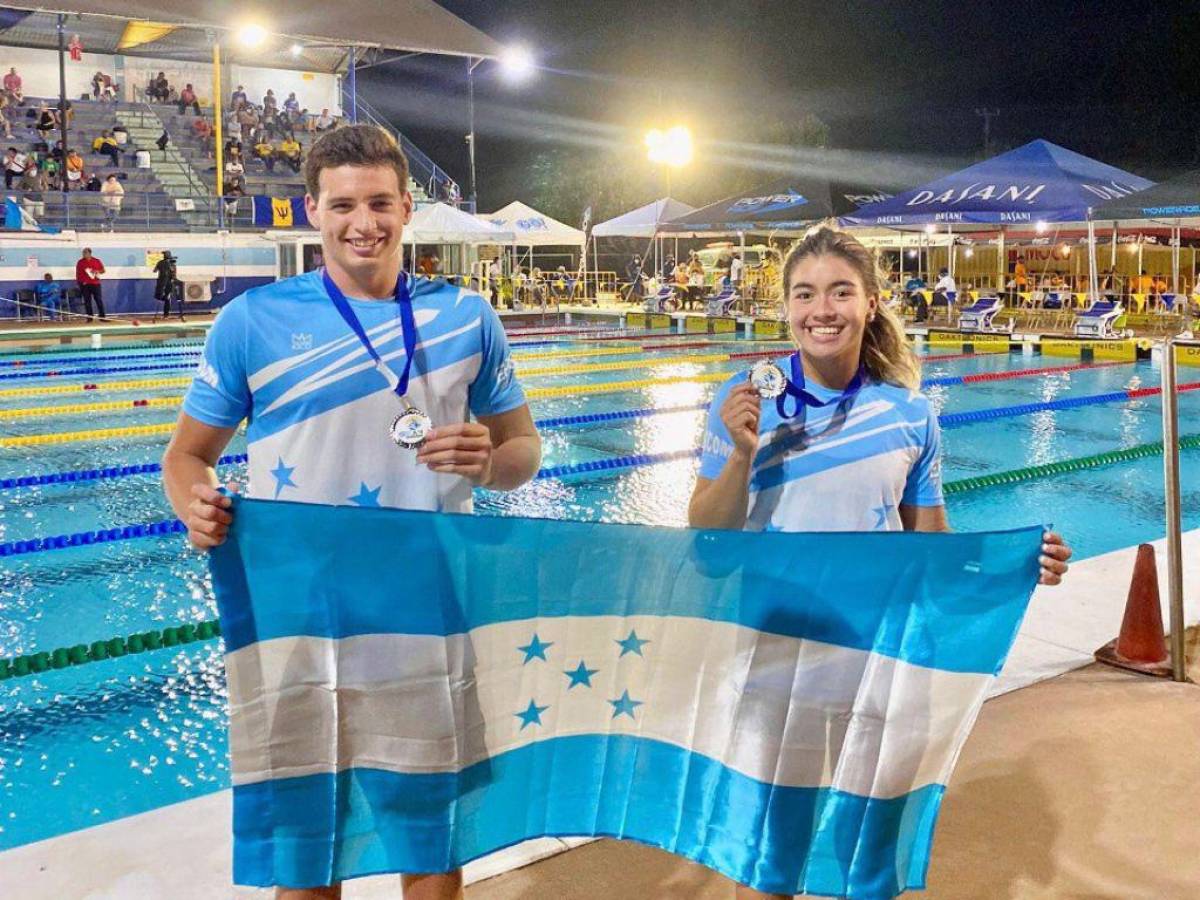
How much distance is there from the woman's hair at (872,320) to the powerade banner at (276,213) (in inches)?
958

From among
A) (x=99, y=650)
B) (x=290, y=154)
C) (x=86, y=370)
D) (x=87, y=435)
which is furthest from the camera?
(x=290, y=154)

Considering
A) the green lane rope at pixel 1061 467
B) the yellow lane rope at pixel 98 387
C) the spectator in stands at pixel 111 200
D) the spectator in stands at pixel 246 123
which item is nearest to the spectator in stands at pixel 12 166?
the spectator in stands at pixel 111 200

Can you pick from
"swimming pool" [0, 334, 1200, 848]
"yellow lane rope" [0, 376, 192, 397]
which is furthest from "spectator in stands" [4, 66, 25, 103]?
"yellow lane rope" [0, 376, 192, 397]

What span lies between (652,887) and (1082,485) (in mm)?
6534

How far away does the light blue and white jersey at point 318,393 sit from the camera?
206 centimetres

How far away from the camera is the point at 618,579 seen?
212 cm

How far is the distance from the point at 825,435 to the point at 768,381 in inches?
7.0

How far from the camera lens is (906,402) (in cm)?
232

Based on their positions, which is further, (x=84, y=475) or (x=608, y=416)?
(x=608, y=416)

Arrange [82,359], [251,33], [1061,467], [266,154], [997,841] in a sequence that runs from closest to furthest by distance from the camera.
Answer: [997,841], [1061,467], [82,359], [251,33], [266,154]

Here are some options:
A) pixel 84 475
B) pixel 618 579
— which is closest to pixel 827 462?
pixel 618 579

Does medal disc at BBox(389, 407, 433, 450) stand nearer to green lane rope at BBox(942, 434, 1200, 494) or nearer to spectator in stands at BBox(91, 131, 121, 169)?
green lane rope at BBox(942, 434, 1200, 494)

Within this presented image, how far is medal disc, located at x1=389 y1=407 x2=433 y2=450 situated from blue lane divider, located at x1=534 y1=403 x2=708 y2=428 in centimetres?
812

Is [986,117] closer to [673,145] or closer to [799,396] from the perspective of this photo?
[673,145]
